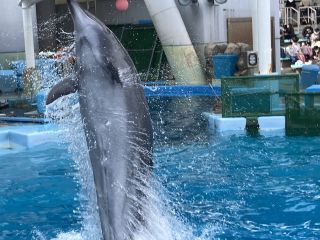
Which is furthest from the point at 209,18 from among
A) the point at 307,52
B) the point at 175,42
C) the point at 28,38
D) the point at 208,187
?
the point at 208,187

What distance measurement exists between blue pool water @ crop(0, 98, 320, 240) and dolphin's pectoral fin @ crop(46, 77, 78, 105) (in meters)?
1.96

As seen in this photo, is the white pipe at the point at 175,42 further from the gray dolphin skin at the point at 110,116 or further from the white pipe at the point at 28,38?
the gray dolphin skin at the point at 110,116

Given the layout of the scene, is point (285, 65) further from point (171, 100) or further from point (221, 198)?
point (221, 198)

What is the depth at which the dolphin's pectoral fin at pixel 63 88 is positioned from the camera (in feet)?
11.8

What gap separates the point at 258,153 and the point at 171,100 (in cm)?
621

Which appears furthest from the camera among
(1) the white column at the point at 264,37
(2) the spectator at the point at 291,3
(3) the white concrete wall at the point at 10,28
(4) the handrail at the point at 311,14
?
(2) the spectator at the point at 291,3

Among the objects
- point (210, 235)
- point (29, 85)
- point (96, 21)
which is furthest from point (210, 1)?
point (96, 21)

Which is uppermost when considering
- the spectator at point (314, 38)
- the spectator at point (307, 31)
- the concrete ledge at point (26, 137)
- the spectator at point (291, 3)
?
the spectator at point (291, 3)

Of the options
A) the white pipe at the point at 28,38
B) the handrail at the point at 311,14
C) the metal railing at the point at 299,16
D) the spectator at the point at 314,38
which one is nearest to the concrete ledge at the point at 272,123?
the white pipe at the point at 28,38

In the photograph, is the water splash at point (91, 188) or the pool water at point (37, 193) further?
the pool water at point (37, 193)

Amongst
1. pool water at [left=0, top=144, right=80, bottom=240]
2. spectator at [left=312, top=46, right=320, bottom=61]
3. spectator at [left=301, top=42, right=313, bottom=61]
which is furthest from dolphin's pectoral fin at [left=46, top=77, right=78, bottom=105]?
spectator at [left=312, top=46, right=320, bottom=61]

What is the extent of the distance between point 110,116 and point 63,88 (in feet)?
0.99

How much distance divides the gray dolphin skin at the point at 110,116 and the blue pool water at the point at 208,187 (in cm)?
157

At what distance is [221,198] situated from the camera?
6.55 m
